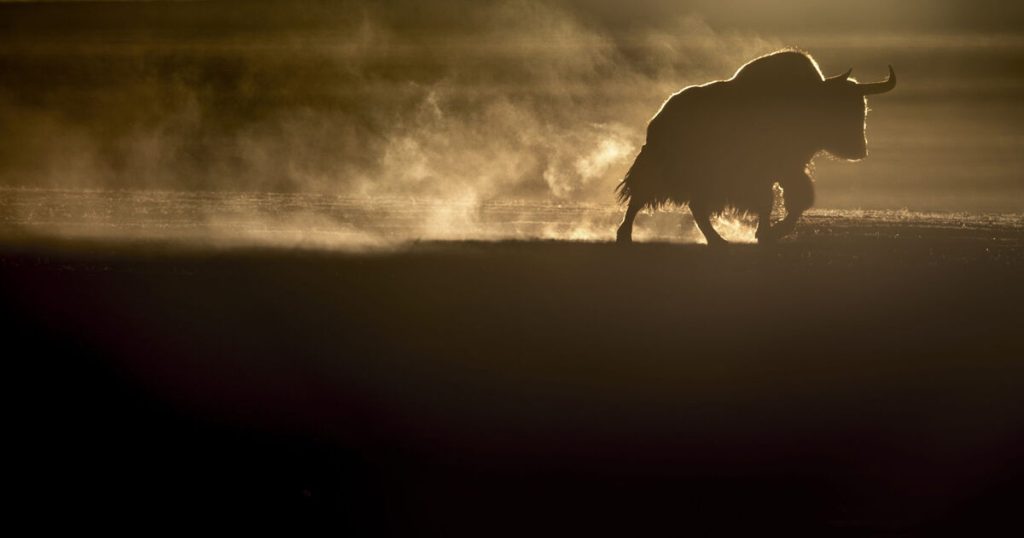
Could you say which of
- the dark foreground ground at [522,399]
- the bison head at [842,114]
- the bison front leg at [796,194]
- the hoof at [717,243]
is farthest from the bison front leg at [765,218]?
the dark foreground ground at [522,399]

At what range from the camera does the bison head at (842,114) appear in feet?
56.0

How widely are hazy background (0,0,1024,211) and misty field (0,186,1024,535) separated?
2027cm

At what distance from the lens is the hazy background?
45.2 metres

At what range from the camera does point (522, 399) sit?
30.3ft

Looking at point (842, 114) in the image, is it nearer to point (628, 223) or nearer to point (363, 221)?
point (628, 223)

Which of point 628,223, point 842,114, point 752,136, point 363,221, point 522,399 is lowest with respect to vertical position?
point 522,399

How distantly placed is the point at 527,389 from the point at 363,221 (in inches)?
679

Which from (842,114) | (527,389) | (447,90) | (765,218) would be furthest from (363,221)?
(447,90)

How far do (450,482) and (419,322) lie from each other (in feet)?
12.6

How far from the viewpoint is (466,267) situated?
49.5ft

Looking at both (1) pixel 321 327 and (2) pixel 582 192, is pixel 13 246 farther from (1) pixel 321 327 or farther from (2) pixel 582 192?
(2) pixel 582 192

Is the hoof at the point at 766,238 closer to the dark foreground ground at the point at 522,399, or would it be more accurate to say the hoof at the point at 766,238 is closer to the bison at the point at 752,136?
the bison at the point at 752,136

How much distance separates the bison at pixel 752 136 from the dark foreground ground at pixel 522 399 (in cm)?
248

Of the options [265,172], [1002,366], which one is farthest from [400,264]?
[265,172]
